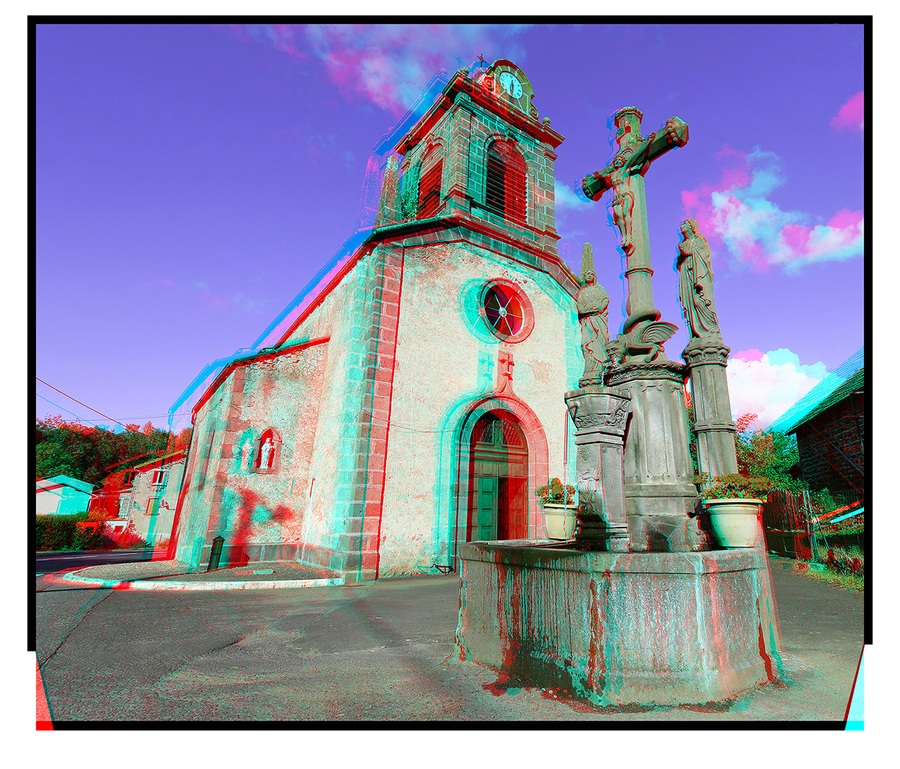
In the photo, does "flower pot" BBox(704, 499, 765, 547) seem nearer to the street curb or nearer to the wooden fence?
the street curb

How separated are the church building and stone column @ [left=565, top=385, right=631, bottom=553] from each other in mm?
5740

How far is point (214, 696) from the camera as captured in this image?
3248 millimetres

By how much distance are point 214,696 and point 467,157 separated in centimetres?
1463

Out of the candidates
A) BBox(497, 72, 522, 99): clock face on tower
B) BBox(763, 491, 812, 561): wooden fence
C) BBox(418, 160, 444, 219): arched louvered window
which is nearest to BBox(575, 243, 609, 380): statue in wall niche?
BBox(418, 160, 444, 219): arched louvered window

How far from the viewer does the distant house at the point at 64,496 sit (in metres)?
22.9

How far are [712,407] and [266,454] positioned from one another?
929 cm

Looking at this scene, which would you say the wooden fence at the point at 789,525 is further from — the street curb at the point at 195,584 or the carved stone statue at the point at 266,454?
the carved stone statue at the point at 266,454

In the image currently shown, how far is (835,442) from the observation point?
51.1ft

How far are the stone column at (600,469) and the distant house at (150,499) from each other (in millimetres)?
25829

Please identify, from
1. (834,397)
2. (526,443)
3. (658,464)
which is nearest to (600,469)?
(658,464)

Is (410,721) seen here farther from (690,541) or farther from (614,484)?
(690,541)

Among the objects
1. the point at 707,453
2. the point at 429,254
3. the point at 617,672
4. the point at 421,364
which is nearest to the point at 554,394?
the point at 421,364

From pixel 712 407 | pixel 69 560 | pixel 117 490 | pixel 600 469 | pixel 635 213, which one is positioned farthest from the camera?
pixel 117 490

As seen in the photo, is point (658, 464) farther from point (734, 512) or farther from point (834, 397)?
point (834, 397)
